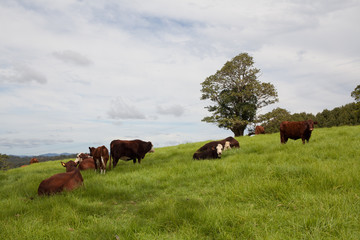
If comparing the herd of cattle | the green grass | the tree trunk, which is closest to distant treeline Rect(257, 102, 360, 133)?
the tree trunk

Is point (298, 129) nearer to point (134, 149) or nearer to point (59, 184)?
point (134, 149)

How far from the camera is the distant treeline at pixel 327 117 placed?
91.0 ft

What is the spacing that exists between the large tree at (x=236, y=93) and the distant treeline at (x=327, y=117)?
1718 mm

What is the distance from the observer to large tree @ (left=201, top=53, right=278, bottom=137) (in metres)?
27.5

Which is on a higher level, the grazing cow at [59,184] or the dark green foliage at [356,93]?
the dark green foliage at [356,93]

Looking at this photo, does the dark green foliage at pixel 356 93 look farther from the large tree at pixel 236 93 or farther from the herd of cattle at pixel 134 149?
the herd of cattle at pixel 134 149

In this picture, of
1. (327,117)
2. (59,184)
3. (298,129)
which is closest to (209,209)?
(59,184)

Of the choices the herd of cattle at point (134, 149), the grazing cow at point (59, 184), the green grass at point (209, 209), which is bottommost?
the green grass at point (209, 209)

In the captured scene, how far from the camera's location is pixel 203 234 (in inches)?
132

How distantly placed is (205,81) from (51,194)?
26.2m

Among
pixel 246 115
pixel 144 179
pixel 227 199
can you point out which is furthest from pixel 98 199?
pixel 246 115

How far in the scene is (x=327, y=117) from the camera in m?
35.8

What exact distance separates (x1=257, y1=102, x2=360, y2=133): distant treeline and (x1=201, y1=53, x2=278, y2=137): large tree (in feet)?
5.64

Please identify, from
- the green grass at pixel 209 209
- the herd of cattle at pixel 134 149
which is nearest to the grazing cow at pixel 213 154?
the herd of cattle at pixel 134 149
